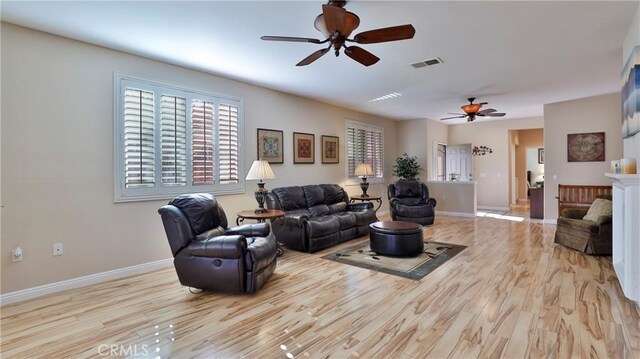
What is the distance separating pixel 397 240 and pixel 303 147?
2718 millimetres

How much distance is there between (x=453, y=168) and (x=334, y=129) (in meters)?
4.97

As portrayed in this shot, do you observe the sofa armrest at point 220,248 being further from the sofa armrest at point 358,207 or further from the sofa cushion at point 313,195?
the sofa armrest at point 358,207

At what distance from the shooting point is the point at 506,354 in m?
2.04

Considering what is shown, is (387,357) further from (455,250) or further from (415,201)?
(415,201)

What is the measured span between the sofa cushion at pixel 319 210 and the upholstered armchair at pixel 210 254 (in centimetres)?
195

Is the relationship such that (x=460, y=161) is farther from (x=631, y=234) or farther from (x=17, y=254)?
(x=17, y=254)

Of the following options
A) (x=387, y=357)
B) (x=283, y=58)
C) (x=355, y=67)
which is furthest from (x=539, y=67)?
(x=387, y=357)

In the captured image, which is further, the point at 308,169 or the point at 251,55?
the point at 308,169

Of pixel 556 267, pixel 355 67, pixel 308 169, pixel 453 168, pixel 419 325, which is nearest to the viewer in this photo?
pixel 419 325

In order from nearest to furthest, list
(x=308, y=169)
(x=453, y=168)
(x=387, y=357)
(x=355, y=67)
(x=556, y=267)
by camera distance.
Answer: (x=387, y=357) < (x=556, y=267) < (x=355, y=67) < (x=308, y=169) < (x=453, y=168)

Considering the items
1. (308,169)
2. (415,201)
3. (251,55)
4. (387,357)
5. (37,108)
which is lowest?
(387,357)

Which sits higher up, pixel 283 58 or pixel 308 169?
pixel 283 58

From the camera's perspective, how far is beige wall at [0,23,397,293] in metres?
3.00

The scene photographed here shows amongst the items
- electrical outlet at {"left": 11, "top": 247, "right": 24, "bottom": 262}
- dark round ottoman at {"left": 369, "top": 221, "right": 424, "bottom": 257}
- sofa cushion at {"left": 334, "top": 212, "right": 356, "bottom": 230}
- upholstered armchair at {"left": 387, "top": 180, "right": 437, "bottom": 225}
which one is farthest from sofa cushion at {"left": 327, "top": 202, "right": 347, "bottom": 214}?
electrical outlet at {"left": 11, "top": 247, "right": 24, "bottom": 262}
